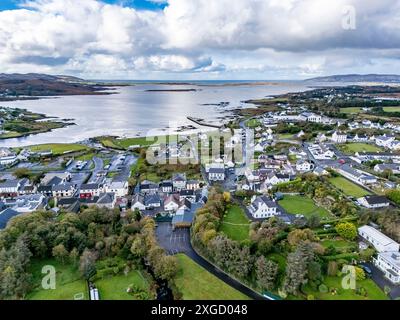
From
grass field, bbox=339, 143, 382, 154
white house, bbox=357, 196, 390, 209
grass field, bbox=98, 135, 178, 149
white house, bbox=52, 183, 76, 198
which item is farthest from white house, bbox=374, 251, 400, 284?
grass field, bbox=98, 135, 178, 149

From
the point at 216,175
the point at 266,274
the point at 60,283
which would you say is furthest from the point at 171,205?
the point at 266,274

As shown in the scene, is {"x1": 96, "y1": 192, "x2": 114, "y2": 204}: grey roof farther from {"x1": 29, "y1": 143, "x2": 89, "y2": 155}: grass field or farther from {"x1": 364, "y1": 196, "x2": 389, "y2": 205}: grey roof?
{"x1": 29, "y1": 143, "x2": 89, "y2": 155}: grass field

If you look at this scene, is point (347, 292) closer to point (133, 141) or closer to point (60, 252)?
point (60, 252)

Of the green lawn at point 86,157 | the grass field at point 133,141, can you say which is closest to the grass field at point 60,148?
the green lawn at point 86,157

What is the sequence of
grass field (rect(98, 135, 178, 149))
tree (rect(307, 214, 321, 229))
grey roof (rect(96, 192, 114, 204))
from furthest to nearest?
1. grass field (rect(98, 135, 178, 149))
2. grey roof (rect(96, 192, 114, 204))
3. tree (rect(307, 214, 321, 229))
